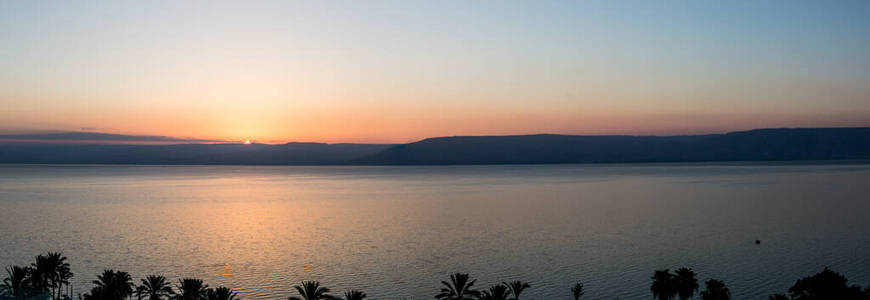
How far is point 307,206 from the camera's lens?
183 meters

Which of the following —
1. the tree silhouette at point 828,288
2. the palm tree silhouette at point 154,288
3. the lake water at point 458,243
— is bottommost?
the lake water at point 458,243

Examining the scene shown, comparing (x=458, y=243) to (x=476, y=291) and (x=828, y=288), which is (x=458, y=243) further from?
(x=828, y=288)

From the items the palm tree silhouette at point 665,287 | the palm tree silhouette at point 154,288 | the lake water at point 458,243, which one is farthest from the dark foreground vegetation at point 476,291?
the lake water at point 458,243

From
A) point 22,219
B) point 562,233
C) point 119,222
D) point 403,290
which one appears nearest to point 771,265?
point 562,233

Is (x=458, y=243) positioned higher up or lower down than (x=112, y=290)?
lower down

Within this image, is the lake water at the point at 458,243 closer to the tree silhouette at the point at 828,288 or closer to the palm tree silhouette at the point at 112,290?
the palm tree silhouette at the point at 112,290

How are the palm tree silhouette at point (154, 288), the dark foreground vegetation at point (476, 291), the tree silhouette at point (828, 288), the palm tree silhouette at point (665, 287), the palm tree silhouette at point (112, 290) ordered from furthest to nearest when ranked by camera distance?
the palm tree silhouette at point (154, 288)
the palm tree silhouette at point (665, 287)
the palm tree silhouette at point (112, 290)
the dark foreground vegetation at point (476, 291)
the tree silhouette at point (828, 288)

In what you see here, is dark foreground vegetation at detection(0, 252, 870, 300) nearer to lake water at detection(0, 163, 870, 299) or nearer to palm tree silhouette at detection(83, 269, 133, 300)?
palm tree silhouette at detection(83, 269, 133, 300)

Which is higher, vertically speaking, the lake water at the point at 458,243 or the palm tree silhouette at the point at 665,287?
the palm tree silhouette at the point at 665,287

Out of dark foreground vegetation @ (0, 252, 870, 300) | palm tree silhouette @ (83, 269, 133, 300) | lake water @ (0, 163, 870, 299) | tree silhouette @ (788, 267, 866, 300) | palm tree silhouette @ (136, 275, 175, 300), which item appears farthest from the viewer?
lake water @ (0, 163, 870, 299)

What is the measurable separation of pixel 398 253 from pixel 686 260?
1661 inches

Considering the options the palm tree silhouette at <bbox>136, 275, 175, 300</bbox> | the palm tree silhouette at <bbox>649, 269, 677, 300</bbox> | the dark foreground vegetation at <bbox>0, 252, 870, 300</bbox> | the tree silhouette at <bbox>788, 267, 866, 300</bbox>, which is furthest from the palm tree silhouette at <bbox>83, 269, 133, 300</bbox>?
the tree silhouette at <bbox>788, 267, 866, 300</bbox>

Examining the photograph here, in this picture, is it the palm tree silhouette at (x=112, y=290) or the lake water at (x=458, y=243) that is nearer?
the palm tree silhouette at (x=112, y=290)

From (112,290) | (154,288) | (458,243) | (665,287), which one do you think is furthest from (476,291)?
(458,243)
